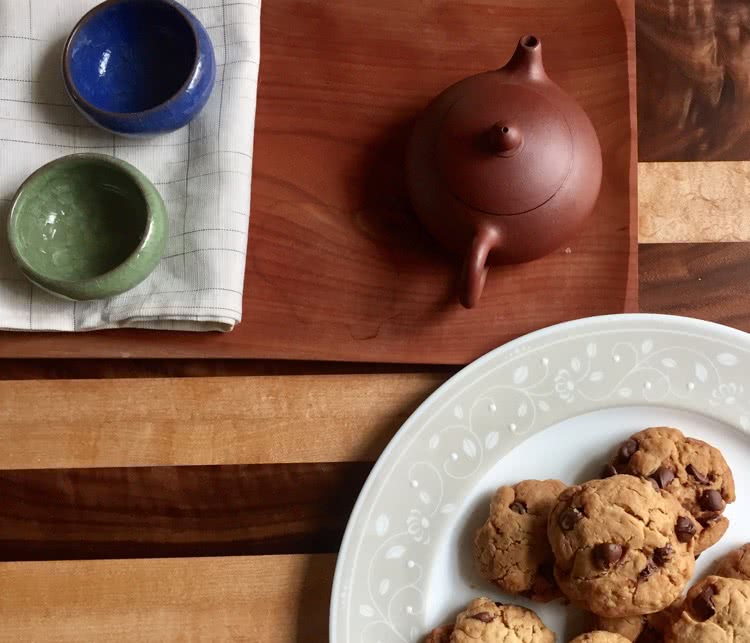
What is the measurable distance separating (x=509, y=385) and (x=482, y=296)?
0.36 feet

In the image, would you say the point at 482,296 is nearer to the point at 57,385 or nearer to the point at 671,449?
the point at 671,449

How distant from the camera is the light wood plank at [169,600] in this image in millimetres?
949

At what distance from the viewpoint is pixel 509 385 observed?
929 millimetres

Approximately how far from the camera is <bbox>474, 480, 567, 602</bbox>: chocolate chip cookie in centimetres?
88

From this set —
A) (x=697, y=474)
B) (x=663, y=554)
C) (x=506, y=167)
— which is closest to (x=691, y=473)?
(x=697, y=474)

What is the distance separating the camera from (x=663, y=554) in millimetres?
807

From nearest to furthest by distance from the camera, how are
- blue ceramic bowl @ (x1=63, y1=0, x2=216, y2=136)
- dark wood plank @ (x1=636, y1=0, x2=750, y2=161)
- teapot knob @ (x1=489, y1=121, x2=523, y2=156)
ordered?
teapot knob @ (x1=489, y1=121, x2=523, y2=156) < blue ceramic bowl @ (x1=63, y1=0, x2=216, y2=136) < dark wood plank @ (x1=636, y1=0, x2=750, y2=161)

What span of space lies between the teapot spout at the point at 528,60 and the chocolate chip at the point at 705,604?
59 centimetres

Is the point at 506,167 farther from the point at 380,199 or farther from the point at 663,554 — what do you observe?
the point at 663,554

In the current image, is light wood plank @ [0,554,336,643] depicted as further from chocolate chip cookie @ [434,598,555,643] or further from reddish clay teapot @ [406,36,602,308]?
reddish clay teapot @ [406,36,602,308]

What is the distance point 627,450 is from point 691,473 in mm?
72

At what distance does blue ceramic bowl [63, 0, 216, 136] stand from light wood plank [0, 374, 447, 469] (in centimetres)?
32

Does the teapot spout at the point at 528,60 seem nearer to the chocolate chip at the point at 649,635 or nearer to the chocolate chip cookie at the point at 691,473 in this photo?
the chocolate chip cookie at the point at 691,473

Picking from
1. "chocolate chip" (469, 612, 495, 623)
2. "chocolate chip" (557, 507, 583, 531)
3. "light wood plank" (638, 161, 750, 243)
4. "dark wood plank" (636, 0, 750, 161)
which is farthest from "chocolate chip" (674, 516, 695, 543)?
"dark wood plank" (636, 0, 750, 161)
